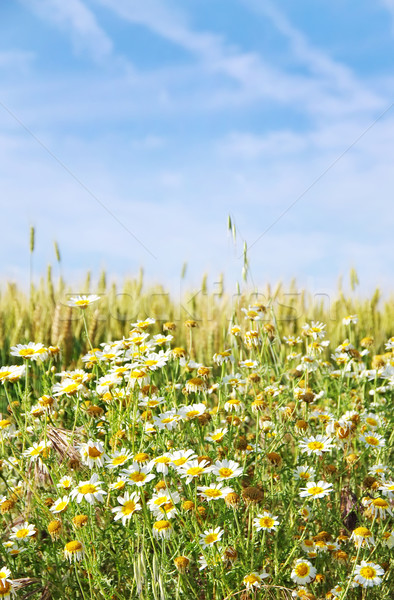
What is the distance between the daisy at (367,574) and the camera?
1.96m

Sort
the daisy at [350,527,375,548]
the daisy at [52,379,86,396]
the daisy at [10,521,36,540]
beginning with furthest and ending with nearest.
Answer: the daisy at [52,379,86,396] < the daisy at [10,521,36,540] < the daisy at [350,527,375,548]

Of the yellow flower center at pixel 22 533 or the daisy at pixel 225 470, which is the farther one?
the yellow flower center at pixel 22 533

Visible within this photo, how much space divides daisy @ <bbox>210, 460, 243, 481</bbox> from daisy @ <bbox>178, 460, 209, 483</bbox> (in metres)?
0.03

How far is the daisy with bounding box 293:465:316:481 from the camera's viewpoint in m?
2.25

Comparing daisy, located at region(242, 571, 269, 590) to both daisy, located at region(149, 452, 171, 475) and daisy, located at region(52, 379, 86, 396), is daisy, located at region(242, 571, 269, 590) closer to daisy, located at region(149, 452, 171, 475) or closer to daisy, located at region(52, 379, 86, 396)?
daisy, located at region(149, 452, 171, 475)

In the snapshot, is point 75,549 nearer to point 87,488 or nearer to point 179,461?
point 87,488

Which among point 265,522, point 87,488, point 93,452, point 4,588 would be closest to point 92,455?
point 93,452

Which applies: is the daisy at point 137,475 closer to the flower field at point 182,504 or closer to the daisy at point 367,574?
the flower field at point 182,504

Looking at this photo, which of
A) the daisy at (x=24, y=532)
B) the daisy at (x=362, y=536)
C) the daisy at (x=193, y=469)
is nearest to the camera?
the daisy at (x=193, y=469)

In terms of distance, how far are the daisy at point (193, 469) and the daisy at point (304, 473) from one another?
44 centimetres

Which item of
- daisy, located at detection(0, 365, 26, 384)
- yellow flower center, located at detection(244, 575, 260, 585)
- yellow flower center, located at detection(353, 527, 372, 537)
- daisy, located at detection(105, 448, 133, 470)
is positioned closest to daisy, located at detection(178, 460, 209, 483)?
daisy, located at detection(105, 448, 133, 470)

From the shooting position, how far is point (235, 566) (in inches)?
76.8

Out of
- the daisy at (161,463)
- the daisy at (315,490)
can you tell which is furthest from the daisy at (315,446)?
the daisy at (161,463)

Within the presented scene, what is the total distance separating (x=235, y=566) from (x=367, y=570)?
438mm
